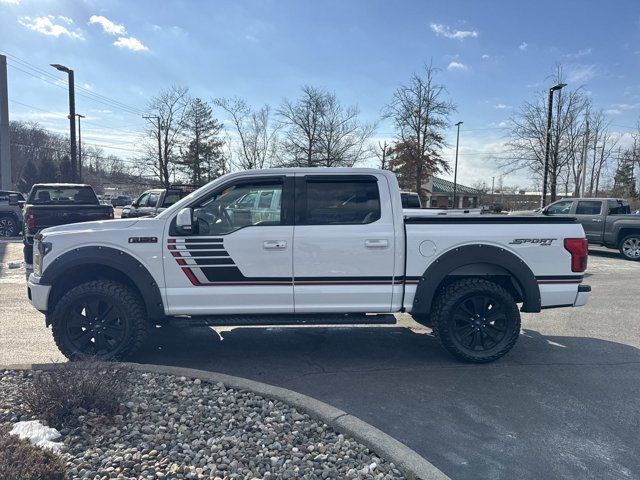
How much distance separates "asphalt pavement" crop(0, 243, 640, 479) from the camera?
3.34 metres

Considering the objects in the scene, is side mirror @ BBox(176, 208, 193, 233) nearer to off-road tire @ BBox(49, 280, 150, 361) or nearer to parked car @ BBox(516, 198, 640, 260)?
off-road tire @ BBox(49, 280, 150, 361)

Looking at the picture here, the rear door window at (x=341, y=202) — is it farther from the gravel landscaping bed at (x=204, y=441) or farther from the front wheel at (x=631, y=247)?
the front wheel at (x=631, y=247)

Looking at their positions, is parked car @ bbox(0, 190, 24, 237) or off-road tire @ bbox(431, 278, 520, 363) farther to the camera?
parked car @ bbox(0, 190, 24, 237)

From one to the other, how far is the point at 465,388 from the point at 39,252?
4406 millimetres

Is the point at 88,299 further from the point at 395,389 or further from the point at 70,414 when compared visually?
the point at 395,389

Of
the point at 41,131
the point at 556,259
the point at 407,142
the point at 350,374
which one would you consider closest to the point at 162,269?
the point at 350,374

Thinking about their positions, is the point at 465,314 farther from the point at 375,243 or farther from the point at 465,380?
the point at 375,243

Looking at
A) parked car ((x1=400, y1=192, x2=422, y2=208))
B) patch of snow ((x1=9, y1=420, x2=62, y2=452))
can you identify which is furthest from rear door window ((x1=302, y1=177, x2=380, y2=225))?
parked car ((x1=400, y1=192, x2=422, y2=208))

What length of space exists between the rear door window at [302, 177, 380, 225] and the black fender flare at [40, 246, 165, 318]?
5.50 feet

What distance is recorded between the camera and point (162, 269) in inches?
186

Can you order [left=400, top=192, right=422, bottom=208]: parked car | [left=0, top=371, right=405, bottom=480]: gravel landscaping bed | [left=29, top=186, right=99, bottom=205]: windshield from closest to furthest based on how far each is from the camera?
[left=0, top=371, right=405, bottom=480]: gravel landscaping bed
[left=29, top=186, right=99, bottom=205]: windshield
[left=400, top=192, right=422, bottom=208]: parked car

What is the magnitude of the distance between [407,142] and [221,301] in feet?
89.5

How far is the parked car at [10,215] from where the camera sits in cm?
1712

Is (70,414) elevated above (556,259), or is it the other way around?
(556,259)
